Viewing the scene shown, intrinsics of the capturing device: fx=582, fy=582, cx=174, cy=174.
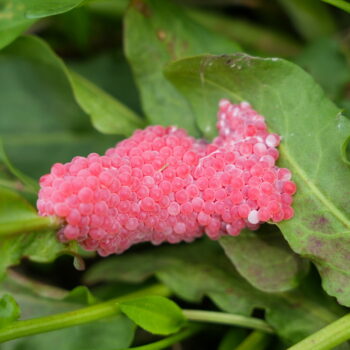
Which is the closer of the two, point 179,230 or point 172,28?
point 179,230

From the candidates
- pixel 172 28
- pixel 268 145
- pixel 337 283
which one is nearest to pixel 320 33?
pixel 172 28

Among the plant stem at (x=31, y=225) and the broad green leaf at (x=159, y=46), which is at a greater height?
the broad green leaf at (x=159, y=46)

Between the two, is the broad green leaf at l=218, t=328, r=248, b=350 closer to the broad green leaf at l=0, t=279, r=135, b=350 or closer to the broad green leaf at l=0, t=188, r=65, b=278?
the broad green leaf at l=0, t=279, r=135, b=350

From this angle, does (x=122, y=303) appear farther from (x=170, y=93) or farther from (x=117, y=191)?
(x=170, y=93)

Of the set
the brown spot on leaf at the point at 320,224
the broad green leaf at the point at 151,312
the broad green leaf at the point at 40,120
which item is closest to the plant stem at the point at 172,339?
the broad green leaf at the point at 151,312

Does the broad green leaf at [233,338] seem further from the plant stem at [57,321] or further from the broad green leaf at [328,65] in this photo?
the broad green leaf at [328,65]
